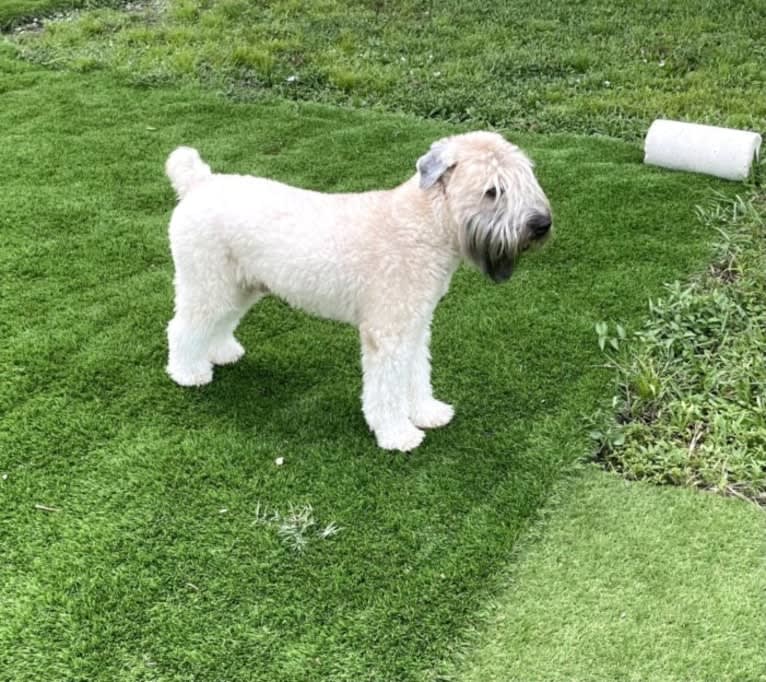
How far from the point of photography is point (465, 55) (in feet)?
27.8

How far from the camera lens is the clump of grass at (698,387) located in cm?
360

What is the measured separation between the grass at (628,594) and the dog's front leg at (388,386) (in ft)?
2.52

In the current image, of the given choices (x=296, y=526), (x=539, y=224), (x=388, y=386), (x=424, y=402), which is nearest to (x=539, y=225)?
(x=539, y=224)

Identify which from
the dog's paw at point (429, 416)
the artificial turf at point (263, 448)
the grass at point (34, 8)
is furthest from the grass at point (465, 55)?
the dog's paw at point (429, 416)

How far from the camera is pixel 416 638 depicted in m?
2.85

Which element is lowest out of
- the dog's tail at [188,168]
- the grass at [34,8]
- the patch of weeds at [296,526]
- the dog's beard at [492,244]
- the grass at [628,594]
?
the grass at [628,594]

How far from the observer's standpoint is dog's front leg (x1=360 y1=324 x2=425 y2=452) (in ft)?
11.6

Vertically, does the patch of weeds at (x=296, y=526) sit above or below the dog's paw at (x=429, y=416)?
above

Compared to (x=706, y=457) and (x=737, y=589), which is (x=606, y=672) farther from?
(x=706, y=457)

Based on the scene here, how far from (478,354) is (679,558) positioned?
1581 mm

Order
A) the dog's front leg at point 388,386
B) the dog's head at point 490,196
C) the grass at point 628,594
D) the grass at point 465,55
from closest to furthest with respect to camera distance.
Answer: the grass at point 628,594 → the dog's head at point 490,196 → the dog's front leg at point 388,386 → the grass at point 465,55

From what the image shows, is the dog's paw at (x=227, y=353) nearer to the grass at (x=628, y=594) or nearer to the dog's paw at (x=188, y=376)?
the dog's paw at (x=188, y=376)

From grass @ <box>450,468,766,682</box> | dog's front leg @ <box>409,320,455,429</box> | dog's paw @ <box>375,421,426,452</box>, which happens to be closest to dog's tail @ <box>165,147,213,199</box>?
dog's front leg @ <box>409,320,455,429</box>

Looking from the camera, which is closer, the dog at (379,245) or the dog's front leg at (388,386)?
the dog at (379,245)
